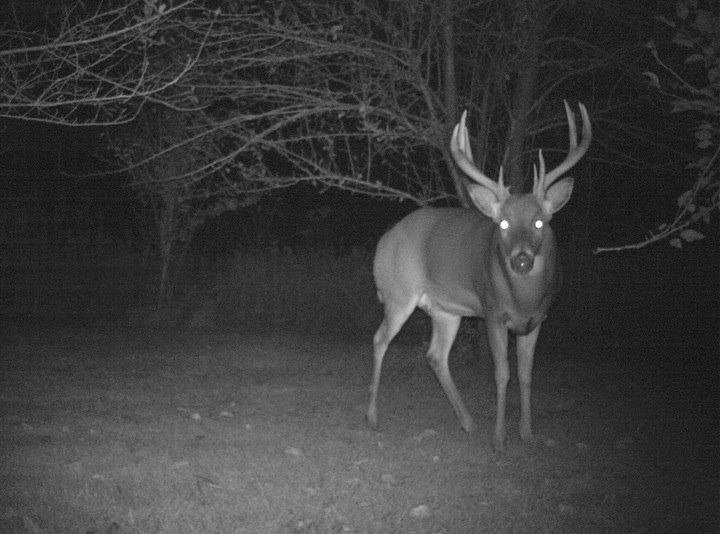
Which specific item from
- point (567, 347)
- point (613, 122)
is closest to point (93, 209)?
point (567, 347)

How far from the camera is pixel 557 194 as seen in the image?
884cm

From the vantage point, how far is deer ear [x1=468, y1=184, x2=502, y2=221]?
883 centimetres

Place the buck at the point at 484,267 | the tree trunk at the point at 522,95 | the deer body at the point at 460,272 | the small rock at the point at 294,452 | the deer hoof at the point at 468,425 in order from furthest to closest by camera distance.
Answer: the tree trunk at the point at 522,95 < the deer hoof at the point at 468,425 < the deer body at the point at 460,272 < the buck at the point at 484,267 < the small rock at the point at 294,452

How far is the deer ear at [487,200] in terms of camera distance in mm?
8828

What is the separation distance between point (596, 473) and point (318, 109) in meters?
5.28

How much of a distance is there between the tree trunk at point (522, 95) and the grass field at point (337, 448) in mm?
2313

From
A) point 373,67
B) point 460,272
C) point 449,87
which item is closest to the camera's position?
point 460,272

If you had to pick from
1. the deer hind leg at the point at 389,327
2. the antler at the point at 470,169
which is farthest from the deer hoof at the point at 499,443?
the antler at the point at 470,169

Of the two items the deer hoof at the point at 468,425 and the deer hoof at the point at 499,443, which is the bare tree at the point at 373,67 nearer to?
the deer hoof at the point at 468,425

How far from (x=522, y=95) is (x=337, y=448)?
210 inches

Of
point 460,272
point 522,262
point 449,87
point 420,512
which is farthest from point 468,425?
point 449,87

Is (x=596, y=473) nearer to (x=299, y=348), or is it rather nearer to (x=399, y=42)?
(x=399, y=42)

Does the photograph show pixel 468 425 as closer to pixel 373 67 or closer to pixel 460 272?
pixel 460 272

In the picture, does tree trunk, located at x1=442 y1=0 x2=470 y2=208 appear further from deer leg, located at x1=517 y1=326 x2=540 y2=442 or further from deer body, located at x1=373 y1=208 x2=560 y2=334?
deer leg, located at x1=517 y1=326 x2=540 y2=442
